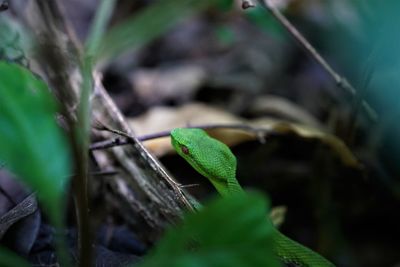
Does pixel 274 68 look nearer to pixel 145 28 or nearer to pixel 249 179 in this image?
pixel 249 179

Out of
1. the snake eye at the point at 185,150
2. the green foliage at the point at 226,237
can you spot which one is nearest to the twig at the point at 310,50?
the snake eye at the point at 185,150

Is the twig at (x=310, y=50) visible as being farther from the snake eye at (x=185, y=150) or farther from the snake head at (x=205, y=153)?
the snake eye at (x=185, y=150)

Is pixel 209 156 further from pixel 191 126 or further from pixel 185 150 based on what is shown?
pixel 191 126

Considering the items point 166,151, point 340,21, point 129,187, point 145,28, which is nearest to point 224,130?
point 166,151

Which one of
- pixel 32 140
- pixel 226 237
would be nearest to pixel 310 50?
pixel 226 237

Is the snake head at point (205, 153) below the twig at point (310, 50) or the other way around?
below

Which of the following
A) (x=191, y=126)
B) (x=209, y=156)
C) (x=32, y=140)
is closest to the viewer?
(x=32, y=140)

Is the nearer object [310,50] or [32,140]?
[32,140]
